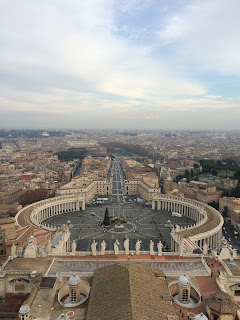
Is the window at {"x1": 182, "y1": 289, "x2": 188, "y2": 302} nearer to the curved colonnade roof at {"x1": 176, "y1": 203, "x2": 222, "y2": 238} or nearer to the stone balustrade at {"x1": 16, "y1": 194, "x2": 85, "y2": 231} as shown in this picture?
the curved colonnade roof at {"x1": 176, "y1": 203, "x2": 222, "y2": 238}

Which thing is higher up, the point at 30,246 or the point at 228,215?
the point at 30,246

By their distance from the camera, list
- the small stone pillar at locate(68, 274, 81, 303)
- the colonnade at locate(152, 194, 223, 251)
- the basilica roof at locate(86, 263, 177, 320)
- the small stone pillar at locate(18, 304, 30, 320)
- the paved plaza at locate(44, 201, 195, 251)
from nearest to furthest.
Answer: the basilica roof at locate(86, 263, 177, 320) < the small stone pillar at locate(18, 304, 30, 320) < the small stone pillar at locate(68, 274, 81, 303) < the colonnade at locate(152, 194, 223, 251) < the paved plaza at locate(44, 201, 195, 251)

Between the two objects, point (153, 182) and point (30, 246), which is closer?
point (30, 246)

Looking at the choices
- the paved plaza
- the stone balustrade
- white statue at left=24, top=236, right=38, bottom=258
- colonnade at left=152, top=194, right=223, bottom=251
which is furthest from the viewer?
the stone balustrade

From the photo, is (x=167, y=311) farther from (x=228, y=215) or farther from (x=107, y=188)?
(x=107, y=188)

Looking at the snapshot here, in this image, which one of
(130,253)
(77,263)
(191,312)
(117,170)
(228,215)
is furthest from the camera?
(117,170)

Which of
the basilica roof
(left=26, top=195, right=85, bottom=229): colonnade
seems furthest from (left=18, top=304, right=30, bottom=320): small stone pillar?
(left=26, top=195, right=85, bottom=229): colonnade

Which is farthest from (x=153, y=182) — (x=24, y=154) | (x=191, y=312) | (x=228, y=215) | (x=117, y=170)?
(x=24, y=154)

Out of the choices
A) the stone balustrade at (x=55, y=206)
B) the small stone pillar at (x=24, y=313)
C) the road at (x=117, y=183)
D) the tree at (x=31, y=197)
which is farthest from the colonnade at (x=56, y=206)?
the small stone pillar at (x=24, y=313)
